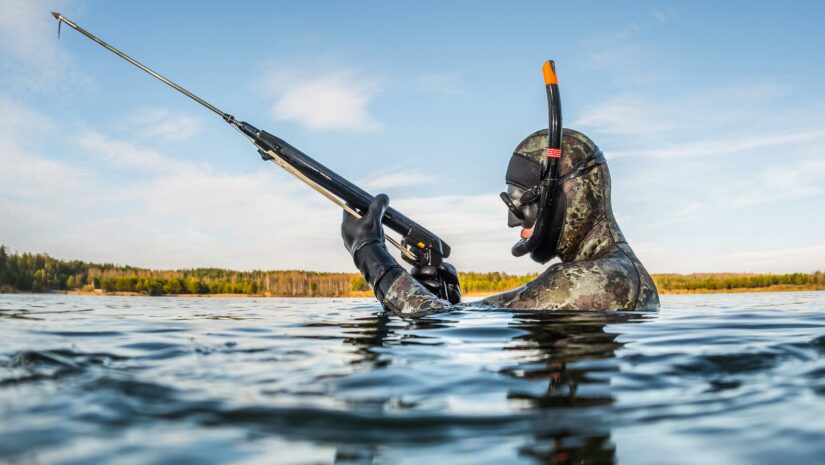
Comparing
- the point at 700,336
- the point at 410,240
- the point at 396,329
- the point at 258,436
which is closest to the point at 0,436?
the point at 258,436

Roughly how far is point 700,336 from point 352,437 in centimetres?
369

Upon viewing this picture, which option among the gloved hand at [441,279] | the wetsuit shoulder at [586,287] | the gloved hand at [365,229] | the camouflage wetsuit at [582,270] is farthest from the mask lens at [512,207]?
the gloved hand at [441,279]

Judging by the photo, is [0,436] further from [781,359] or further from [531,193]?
[531,193]

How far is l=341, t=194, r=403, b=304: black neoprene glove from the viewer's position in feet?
21.6

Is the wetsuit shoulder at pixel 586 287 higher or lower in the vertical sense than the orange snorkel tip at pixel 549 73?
lower

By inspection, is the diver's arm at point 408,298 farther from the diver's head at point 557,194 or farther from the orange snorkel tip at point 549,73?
the orange snorkel tip at point 549,73

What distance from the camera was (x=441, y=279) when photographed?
8.33 meters

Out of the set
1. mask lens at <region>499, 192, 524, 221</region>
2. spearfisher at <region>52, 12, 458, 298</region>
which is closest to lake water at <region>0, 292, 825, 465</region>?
mask lens at <region>499, 192, 524, 221</region>

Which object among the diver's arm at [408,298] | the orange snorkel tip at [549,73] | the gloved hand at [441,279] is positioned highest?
the orange snorkel tip at [549,73]

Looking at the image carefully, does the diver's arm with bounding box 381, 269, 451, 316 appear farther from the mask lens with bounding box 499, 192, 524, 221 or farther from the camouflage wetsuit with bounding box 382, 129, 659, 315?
the mask lens with bounding box 499, 192, 524, 221

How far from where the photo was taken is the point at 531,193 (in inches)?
252

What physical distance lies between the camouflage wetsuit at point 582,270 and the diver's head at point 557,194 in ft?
0.03

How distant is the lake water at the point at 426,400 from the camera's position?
196 cm

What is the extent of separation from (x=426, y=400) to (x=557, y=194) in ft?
13.4
